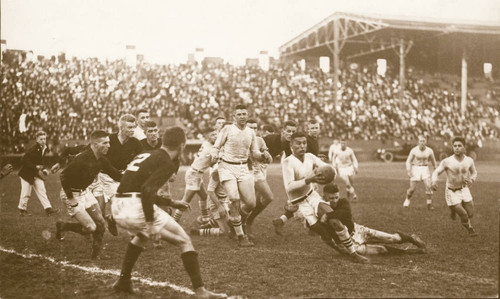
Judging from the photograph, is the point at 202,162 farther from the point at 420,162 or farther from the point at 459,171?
the point at 420,162

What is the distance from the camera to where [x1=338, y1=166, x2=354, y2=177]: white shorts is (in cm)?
1716

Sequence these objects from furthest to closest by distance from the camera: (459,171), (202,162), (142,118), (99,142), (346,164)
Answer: (346,164) < (202,162) < (459,171) < (142,118) < (99,142)

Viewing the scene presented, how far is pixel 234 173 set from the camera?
30.3 feet

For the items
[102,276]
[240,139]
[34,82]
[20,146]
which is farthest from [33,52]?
[102,276]

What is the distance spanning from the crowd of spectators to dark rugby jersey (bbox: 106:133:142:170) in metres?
17.4

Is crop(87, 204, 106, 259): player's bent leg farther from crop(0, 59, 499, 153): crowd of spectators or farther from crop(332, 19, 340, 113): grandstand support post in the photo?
crop(332, 19, 340, 113): grandstand support post

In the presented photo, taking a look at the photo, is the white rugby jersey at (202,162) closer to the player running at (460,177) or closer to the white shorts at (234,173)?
the white shorts at (234,173)

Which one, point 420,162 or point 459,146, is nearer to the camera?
point 459,146

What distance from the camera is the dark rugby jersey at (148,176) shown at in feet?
18.2

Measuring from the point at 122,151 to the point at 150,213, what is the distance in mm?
3684

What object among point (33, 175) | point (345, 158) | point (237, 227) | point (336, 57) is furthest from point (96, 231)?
point (336, 57)

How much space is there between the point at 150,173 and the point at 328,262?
2.88m

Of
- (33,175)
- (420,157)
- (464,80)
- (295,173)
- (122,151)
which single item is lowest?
(420,157)

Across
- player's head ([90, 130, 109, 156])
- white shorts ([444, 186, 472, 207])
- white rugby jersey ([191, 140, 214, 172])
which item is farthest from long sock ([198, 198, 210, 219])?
white shorts ([444, 186, 472, 207])
